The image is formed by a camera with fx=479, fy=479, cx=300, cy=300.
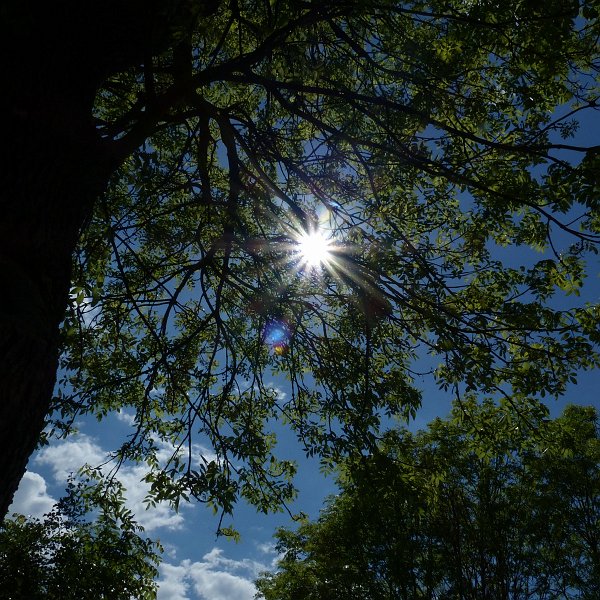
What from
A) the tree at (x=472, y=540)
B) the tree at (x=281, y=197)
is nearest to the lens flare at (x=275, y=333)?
the tree at (x=281, y=197)

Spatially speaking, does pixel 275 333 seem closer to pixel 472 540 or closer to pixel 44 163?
pixel 44 163

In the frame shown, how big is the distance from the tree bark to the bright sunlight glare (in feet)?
10.7

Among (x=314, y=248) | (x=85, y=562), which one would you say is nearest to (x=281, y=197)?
(x=314, y=248)

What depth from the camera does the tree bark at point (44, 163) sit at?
2.71 meters

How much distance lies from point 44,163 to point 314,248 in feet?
14.2

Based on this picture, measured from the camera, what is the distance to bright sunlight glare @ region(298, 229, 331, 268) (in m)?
6.80

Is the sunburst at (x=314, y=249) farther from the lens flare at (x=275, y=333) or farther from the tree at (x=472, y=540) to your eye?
the tree at (x=472, y=540)

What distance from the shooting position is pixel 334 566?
17.0 metres

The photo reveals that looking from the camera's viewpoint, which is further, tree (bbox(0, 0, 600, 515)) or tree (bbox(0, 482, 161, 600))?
tree (bbox(0, 482, 161, 600))

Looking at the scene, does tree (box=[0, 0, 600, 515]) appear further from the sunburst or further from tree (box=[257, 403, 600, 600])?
tree (box=[257, 403, 600, 600])

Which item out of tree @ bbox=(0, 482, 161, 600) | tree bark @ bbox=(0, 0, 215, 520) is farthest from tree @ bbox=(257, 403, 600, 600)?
tree bark @ bbox=(0, 0, 215, 520)

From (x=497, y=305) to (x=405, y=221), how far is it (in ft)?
7.35

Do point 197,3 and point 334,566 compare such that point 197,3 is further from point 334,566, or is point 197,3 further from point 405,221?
point 334,566

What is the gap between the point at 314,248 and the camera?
7168mm
